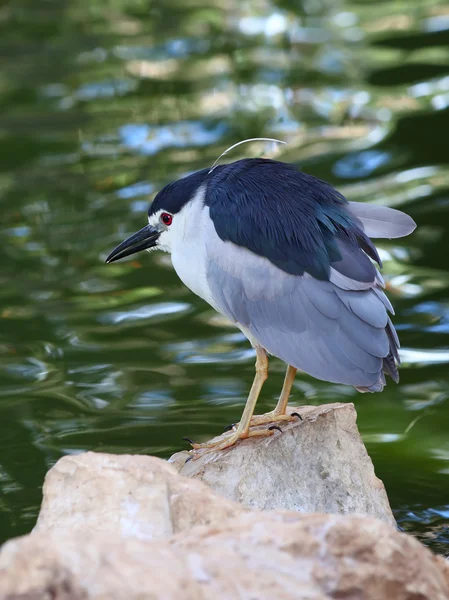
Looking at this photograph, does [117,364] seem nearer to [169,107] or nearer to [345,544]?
[345,544]

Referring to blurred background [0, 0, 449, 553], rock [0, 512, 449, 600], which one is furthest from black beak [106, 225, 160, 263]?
rock [0, 512, 449, 600]

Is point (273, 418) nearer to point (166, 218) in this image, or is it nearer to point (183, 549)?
point (166, 218)

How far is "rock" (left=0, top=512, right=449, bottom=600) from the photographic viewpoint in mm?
2098

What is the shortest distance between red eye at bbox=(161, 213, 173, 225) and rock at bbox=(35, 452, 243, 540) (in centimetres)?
158

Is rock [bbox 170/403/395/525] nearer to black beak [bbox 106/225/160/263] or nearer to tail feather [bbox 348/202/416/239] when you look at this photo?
tail feather [bbox 348/202/416/239]

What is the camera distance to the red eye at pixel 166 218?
13.9 feet

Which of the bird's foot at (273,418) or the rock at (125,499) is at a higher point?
the rock at (125,499)

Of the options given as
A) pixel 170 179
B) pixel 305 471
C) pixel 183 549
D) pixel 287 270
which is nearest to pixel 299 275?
pixel 287 270

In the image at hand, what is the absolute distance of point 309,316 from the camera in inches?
154

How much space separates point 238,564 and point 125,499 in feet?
1.69

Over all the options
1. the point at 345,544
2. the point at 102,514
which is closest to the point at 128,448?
the point at 102,514

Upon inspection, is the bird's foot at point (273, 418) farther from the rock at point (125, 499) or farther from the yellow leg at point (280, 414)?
the rock at point (125, 499)

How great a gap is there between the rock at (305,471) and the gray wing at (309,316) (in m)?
0.19

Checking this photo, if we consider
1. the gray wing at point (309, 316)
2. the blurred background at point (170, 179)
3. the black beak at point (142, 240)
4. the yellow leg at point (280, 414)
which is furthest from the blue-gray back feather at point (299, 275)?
the blurred background at point (170, 179)
